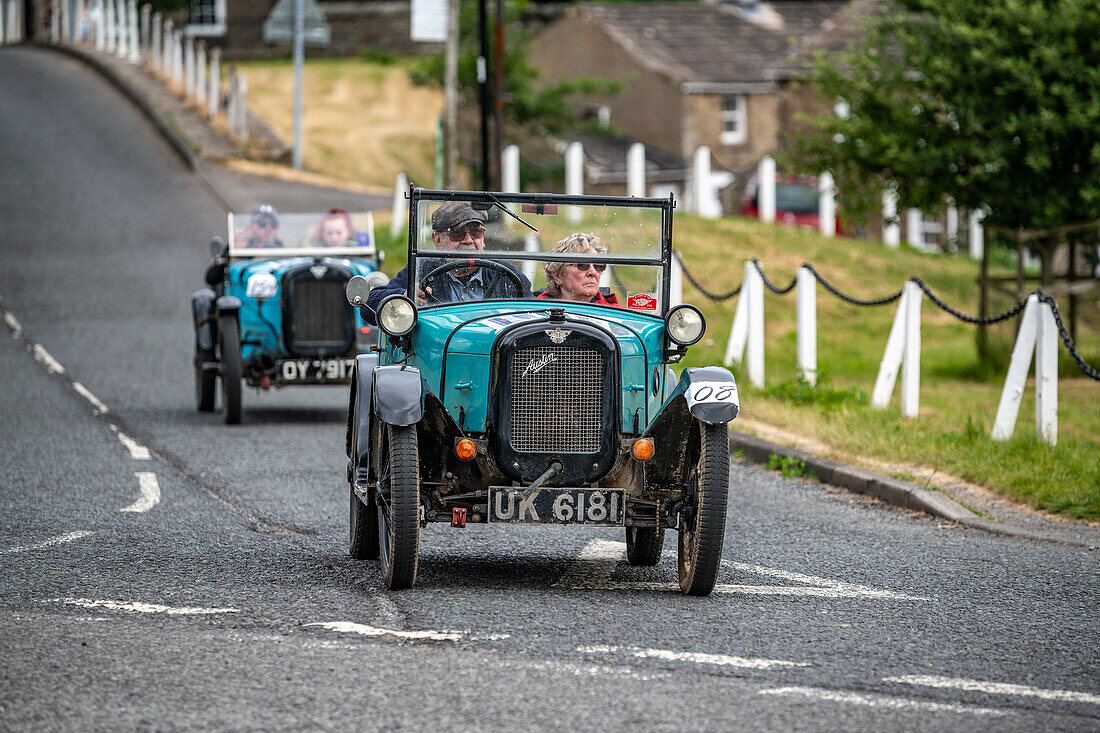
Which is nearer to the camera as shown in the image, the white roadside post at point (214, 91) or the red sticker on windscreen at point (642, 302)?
the red sticker on windscreen at point (642, 302)

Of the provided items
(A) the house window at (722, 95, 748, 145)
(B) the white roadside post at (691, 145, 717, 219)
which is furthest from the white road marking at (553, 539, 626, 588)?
(A) the house window at (722, 95, 748, 145)

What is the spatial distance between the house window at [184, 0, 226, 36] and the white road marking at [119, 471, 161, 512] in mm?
47974

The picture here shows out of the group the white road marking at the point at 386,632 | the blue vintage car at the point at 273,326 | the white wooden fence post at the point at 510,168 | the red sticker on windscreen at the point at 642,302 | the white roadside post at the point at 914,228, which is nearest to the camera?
the white road marking at the point at 386,632

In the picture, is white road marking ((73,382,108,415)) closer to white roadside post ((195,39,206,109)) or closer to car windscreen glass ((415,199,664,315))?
car windscreen glass ((415,199,664,315))

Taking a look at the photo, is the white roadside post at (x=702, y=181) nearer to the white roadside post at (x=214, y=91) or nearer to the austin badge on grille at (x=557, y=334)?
the white roadside post at (x=214, y=91)

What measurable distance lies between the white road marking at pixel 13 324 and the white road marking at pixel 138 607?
43.1 feet

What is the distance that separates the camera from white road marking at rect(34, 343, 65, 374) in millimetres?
15672

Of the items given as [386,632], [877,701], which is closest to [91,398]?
[386,632]

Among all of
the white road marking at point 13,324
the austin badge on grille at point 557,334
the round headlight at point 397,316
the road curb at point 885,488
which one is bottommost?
the road curb at point 885,488

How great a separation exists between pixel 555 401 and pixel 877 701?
2108 millimetres

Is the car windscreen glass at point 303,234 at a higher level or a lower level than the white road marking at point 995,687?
higher

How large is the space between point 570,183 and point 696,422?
22109mm

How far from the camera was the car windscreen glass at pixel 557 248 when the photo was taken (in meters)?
7.16

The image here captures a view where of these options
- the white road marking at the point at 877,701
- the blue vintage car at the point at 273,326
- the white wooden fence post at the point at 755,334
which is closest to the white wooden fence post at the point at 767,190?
the white wooden fence post at the point at 755,334
